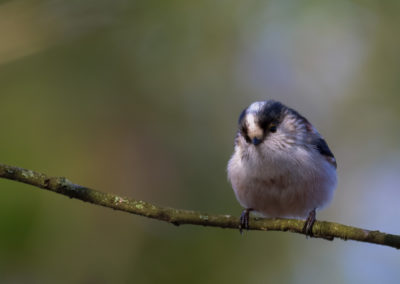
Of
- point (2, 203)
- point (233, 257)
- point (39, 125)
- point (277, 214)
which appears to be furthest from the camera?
point (39, 125)

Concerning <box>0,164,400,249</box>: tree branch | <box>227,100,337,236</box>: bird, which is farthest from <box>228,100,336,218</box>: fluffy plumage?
<box>0,164,400,249</box>: tree branch

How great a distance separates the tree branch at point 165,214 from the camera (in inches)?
112

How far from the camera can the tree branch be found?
2.85 metres

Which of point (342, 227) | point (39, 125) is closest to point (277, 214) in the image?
point (342, 227)

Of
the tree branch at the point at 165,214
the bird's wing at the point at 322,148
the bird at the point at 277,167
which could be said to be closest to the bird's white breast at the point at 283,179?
the bird at the point at 277,167

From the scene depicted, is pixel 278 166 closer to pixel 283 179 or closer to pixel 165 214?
pixel 283 179

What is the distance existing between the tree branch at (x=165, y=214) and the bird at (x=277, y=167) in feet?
2.25

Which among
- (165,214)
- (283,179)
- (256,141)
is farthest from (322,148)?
(165,214)

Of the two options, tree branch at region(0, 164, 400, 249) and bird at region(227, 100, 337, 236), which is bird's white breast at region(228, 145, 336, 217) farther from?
tree branch at region(0, 164, 400, 249)

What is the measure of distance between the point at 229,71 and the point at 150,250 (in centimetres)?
428

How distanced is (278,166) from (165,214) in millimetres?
1289

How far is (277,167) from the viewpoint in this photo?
13.2ft

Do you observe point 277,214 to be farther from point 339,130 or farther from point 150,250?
point 339,130

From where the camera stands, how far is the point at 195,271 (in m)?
5.66
